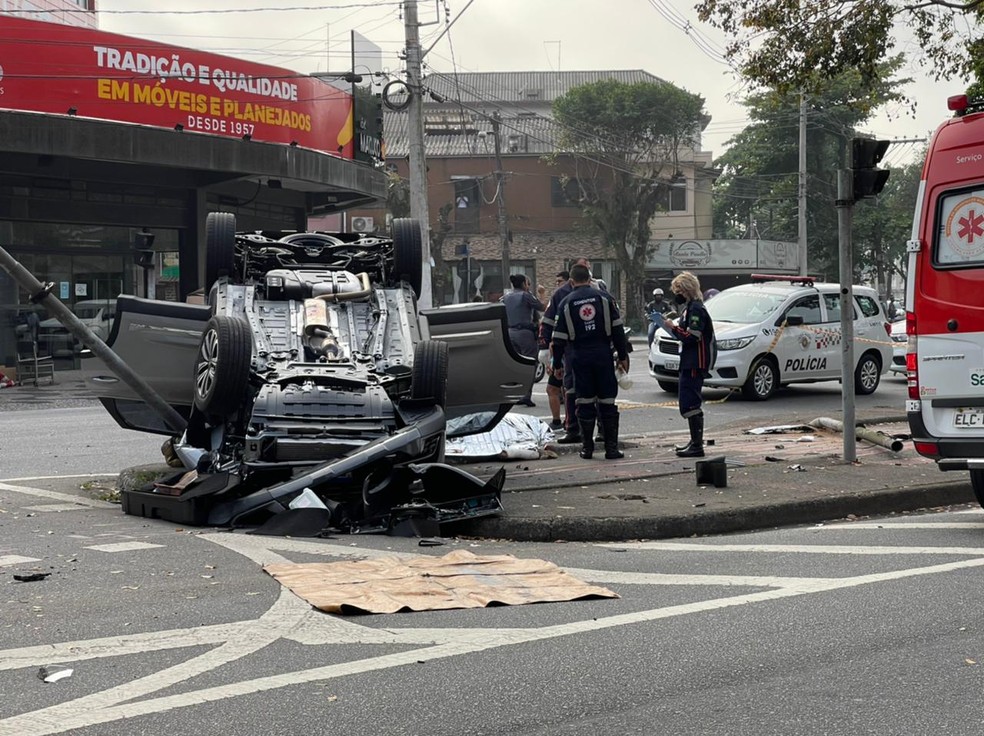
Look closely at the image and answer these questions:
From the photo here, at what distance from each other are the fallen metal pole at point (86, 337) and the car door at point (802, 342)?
475 inches

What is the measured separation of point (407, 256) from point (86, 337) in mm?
2815

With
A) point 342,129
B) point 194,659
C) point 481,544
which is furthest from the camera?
point 342,129

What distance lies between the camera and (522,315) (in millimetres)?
17281

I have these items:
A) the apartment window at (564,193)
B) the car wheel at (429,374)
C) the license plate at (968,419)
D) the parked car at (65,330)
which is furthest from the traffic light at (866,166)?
the apartment window at (564,193)

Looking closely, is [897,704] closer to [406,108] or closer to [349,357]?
[349,357]

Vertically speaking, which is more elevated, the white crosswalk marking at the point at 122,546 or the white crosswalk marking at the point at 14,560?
the white crosswalk marking at the point at 14,560

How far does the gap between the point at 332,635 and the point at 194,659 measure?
0.67 meters

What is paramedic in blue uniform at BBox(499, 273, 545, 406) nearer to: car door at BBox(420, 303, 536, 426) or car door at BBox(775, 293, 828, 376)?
car door at BBox(775, 293, 828, 376)

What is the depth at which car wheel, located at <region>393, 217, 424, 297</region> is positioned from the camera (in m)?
11.3

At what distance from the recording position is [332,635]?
579cm

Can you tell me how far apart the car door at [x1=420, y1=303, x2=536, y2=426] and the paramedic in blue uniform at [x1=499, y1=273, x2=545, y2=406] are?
6.06 m

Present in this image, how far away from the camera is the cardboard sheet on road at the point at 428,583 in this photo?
639cm

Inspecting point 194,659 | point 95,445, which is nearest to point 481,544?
point 194,659

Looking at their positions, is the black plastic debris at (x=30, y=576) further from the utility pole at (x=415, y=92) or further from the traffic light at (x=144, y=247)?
the utility pole at (x=415, y=92)
